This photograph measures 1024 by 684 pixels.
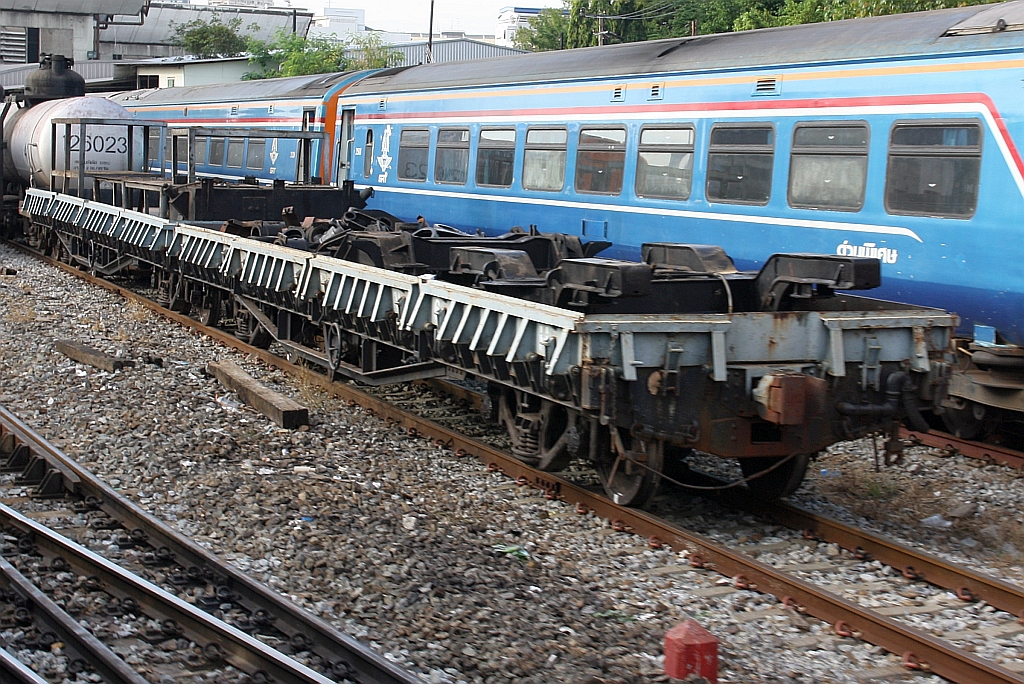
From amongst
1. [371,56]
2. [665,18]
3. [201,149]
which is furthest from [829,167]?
[371,56]

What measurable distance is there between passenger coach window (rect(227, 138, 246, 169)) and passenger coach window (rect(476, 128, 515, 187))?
8.13 m

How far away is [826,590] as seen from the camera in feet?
18.4

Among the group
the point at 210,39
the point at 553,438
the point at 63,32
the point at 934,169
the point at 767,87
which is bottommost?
the point at 553,438

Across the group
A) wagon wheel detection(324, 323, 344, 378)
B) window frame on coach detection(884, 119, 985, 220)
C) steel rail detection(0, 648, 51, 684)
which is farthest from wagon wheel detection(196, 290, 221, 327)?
steel rail detection(0, 648, 51, 684)

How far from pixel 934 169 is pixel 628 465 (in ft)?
12.9

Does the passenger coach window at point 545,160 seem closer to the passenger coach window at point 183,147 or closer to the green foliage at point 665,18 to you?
the passenger coach window at point 183,147

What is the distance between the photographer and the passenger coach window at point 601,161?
451 inches

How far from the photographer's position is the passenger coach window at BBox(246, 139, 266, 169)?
19.5 metres

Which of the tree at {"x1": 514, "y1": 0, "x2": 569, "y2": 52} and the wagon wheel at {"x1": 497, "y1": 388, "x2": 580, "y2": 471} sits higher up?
the tree at {"x1": 514, "y1": 0, "x2": 569, "y2": 52}

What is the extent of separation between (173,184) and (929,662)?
11.6 m

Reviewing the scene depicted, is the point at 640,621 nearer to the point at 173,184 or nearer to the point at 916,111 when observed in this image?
the point at 916,111

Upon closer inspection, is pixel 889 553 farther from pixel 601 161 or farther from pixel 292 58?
pixel 292 58

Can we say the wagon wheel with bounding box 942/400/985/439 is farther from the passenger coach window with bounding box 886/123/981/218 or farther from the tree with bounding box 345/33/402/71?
the tree with bounding box 345/33/402/71

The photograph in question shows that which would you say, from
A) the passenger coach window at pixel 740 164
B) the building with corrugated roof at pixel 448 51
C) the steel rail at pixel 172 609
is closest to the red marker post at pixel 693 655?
the steel rail at pixel 172 609
